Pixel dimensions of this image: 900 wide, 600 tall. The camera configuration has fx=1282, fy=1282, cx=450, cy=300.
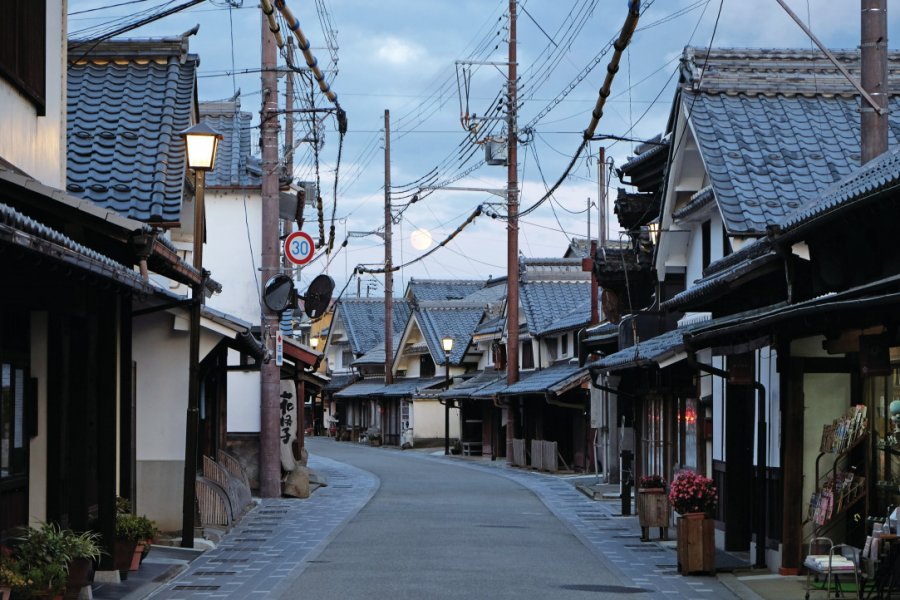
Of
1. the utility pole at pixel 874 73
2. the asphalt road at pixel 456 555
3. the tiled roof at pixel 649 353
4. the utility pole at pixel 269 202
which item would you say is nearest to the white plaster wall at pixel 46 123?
the asphalt road at pixel 456 555

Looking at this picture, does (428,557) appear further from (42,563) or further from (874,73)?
(874,73)

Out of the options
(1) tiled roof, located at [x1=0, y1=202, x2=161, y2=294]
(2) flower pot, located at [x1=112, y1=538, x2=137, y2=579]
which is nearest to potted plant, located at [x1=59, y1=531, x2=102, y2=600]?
(2) flower pot, located at [x1=112, y1=538, x2=137, y2=579]

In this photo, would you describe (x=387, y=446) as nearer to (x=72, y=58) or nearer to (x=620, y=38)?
(x=72, y=58)

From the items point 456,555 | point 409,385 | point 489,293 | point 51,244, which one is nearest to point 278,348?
point 456,555

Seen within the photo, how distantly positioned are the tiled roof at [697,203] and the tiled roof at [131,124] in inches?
320

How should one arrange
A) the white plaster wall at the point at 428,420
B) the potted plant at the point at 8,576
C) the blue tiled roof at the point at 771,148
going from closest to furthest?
the potted plant at the point at 8,576 < the blue tiled roof at the point at 771,148 < the white plaster wall at the point at 428,420

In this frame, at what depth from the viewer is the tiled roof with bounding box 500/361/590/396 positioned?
38.9 meters

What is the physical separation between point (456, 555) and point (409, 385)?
49.5m

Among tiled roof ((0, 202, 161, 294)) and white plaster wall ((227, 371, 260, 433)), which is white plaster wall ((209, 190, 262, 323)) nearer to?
white plaster wall ((227, 371, 260, 433))

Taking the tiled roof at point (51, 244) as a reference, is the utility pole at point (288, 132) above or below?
above

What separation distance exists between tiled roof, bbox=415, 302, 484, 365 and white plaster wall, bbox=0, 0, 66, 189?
4792cm

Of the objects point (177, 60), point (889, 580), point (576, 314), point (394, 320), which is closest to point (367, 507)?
point (177, 60)

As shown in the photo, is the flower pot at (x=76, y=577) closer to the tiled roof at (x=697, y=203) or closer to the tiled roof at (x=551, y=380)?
the tiled roof at (x=697, y=203)

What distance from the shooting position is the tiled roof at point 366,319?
267 feet
